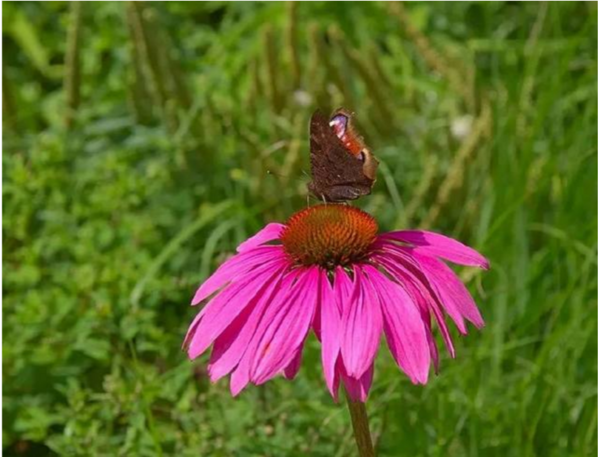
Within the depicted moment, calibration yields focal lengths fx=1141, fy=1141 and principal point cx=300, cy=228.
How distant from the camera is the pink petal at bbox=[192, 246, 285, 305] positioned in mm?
1208

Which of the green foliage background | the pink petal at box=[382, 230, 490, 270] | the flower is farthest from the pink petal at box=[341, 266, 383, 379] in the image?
the green foliage background

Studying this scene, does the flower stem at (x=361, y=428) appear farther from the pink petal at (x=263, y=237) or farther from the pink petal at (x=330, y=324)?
the pink petal at (x=263, y=237)

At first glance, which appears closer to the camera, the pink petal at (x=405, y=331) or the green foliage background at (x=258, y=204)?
the pink petal at (x=405, y=331)

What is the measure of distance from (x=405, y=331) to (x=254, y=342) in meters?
0.15

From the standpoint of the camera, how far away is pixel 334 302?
1115mm

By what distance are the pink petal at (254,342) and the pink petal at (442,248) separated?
16cm

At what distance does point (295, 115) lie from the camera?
2506mm

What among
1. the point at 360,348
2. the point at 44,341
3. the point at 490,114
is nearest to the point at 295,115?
the point at 490,114

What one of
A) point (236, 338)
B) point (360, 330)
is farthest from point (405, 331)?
point (236, 338)

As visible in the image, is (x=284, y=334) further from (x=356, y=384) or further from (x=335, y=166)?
(x=335, y=166)

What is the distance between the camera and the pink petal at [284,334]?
107 cm

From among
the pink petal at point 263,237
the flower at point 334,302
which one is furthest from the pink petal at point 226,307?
the pink petal at point 263,237

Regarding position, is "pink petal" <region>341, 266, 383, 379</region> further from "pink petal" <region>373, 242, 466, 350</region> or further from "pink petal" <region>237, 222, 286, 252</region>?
"pink petal" <region>237, 222, 286, 252</region>

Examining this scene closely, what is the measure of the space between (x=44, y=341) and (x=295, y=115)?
0.85m
